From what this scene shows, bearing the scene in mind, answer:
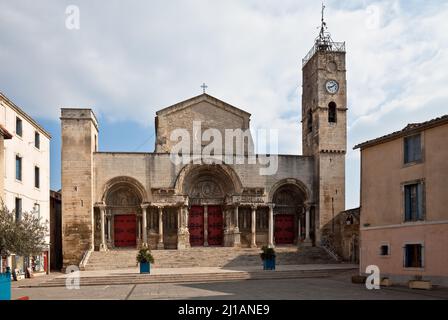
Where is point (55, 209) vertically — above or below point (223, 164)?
below

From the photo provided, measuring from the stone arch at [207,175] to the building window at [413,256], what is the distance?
14728 millimetres

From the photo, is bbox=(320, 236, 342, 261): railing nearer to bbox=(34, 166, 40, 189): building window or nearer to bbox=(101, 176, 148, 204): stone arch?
bbox=(101, 176, 148, 204): stone arch

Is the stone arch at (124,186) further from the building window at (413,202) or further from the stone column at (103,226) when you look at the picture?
the building window at (413,202)

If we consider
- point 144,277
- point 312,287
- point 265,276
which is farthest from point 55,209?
point 312,287

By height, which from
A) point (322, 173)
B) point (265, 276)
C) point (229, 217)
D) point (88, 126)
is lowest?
point (265, 276)

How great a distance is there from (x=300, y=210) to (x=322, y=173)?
3.08m

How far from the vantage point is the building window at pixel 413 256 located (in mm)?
20141

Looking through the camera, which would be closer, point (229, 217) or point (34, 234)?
point (34, 234)

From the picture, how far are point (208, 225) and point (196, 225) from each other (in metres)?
0.82

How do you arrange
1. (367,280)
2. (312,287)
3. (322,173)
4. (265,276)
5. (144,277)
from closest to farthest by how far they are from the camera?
1. (312,287)
2. (367,280)
3. (144,277)
4. (265,276)
5. (322,173)

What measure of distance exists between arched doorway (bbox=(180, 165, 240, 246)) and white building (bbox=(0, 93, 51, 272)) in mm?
9122

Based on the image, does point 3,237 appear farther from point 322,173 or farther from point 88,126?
point 322,173

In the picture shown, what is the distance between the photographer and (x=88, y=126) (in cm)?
3203

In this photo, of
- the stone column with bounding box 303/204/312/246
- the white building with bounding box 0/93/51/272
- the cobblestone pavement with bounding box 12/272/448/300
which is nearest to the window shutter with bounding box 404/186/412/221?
the cobblestone pavement with bounding box 12/272/448/300
